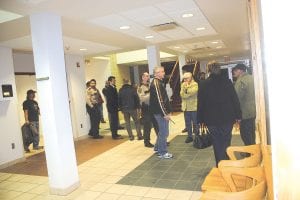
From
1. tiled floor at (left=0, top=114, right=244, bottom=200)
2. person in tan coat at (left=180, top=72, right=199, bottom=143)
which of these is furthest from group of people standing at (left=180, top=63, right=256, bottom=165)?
person in tan coat at (left=180, top=72, right=199, bottom=143)

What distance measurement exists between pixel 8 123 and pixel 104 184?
2.82 m

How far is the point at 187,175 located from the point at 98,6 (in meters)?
2.62

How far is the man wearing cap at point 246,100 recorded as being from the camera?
11.9 feet

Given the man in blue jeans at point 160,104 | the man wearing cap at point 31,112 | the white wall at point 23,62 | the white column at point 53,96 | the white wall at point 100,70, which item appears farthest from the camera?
the white wall at point 100,70

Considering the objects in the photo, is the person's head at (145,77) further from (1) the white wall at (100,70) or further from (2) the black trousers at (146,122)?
(1) the white wall at (100,70)

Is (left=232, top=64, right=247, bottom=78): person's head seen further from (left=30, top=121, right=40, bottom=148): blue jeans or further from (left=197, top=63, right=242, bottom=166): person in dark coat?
(left=30, top=121, right=40, bottom=148): blue jeans

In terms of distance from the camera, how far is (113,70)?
10570 millimetres

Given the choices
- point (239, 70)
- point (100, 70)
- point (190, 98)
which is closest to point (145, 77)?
point (190, 98)

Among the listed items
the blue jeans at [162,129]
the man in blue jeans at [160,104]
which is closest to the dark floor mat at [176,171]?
the blue jeans at [162,129]

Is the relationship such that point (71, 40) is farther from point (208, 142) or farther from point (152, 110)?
point (208, 142)

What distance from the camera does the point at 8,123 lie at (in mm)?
5258

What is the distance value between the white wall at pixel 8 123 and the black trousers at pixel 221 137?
4.14 metres

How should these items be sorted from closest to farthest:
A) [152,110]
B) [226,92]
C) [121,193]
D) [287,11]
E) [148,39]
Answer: [287,11] < [226,92] < [121,193] < [152,110] < [148,39]

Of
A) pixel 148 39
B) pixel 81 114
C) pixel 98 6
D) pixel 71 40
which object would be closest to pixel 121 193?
pixel 98 6
